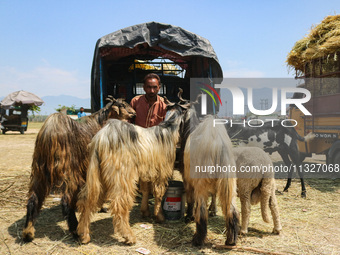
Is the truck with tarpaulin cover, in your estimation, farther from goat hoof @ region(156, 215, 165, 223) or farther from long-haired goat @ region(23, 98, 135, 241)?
goat hoof @ region(156, 215, 165, 223)

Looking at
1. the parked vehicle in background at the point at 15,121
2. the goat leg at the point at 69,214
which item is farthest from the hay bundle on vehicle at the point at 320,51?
A: the parked vehicle in background at the point at 15,121

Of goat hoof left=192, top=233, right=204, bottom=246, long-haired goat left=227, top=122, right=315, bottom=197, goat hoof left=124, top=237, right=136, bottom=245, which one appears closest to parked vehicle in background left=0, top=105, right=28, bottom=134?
long-haired goat left=227, top=122, right=315, bottom=197

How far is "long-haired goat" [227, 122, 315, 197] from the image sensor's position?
228 inches

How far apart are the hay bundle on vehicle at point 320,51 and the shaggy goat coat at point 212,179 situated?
16.0 feet

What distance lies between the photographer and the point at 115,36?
5.36m

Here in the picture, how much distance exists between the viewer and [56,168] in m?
3.33

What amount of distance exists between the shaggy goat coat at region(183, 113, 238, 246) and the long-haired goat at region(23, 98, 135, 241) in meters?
1.57

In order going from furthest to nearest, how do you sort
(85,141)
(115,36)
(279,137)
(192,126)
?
(279,137) < (115,36) < (192,126) < (85,141)

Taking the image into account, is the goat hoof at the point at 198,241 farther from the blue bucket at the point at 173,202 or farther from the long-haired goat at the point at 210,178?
the blue bucket at the point at 173,202

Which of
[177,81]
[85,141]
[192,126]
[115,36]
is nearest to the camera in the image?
[85,141]

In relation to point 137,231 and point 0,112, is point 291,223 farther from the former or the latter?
point 0,112

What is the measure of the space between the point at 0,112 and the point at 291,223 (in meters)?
24.0

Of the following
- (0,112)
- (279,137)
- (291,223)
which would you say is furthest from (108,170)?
(0,112)

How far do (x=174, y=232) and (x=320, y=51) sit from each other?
596cm
